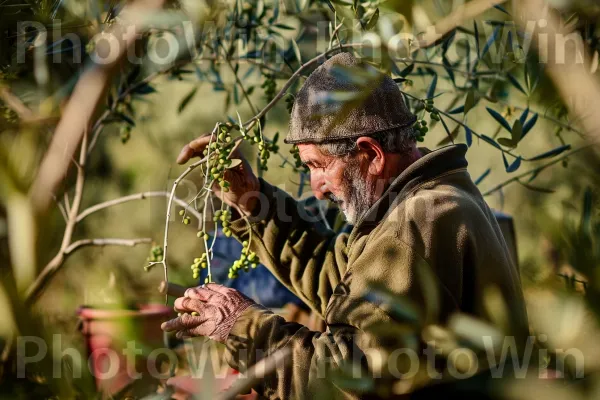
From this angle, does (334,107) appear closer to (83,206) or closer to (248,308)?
(248,308)

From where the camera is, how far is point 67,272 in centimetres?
520

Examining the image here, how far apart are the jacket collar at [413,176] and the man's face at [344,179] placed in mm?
95

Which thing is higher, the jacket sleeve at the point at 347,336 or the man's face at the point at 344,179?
the man's face at the point at 344,179

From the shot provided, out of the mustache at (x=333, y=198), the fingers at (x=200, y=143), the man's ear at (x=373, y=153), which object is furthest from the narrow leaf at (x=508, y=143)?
the fingers at (x=200, y=143)

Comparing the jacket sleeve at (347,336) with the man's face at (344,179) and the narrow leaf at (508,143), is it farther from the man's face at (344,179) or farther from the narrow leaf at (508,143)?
the narrow leaf at (508,143)

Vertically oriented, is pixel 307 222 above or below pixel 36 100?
below

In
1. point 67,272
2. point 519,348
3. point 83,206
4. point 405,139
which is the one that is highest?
point 405,139

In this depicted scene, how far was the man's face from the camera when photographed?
7.67ft

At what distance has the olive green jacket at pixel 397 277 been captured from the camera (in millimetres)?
1873

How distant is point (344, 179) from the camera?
7.76 ft

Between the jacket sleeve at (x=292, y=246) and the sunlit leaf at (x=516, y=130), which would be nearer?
the sunlit leaf at (x=516, y=130)

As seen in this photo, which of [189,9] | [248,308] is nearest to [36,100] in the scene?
[189,9]

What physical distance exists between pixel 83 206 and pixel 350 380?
4.41 m

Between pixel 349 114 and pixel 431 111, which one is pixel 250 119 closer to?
pixel 349 114
